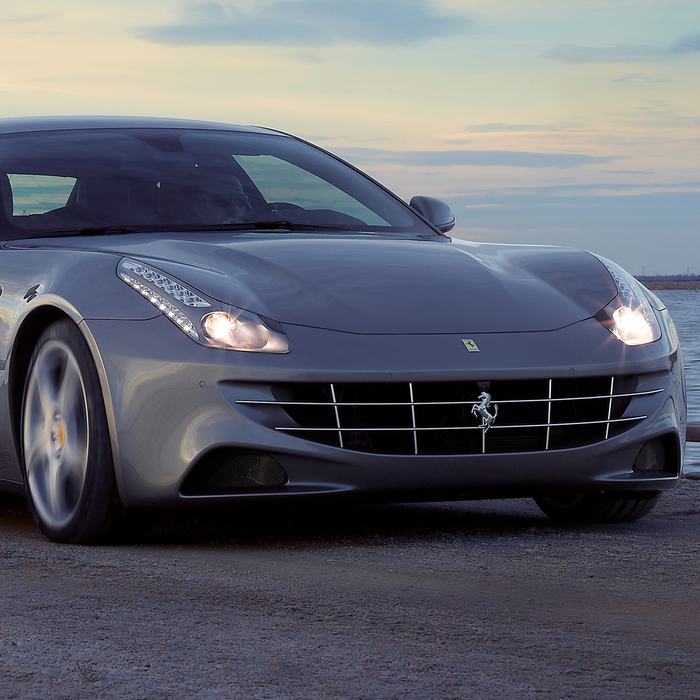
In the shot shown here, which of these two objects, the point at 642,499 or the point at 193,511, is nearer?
the point at 193,511

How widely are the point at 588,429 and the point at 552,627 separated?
55.5 inches

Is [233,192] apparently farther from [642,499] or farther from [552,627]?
[552,627]

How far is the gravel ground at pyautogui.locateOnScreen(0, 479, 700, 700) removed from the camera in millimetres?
2539

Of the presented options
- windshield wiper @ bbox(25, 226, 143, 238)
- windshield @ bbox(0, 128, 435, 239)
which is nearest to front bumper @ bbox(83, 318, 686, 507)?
windshield wiper @ bbox(25, 226, 143, 238)

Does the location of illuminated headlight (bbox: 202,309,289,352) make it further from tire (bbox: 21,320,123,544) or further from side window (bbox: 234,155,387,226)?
side window (bbox: 234,155,387,226)

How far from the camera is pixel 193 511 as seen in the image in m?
4.21

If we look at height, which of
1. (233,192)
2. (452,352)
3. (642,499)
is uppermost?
(233,192)

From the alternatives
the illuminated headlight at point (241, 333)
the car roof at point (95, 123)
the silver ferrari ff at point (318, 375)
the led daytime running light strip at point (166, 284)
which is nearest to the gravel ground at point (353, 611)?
the silver ferrari ff at point (318, 375)

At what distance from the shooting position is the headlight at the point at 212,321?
4.07 meters

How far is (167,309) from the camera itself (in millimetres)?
4148

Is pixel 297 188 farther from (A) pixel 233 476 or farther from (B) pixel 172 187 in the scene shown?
(A) pixel 233 476

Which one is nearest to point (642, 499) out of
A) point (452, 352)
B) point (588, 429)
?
point (588, 429)

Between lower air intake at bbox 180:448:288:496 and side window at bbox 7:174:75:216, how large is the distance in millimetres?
1598

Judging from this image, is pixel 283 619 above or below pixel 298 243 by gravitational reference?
below
